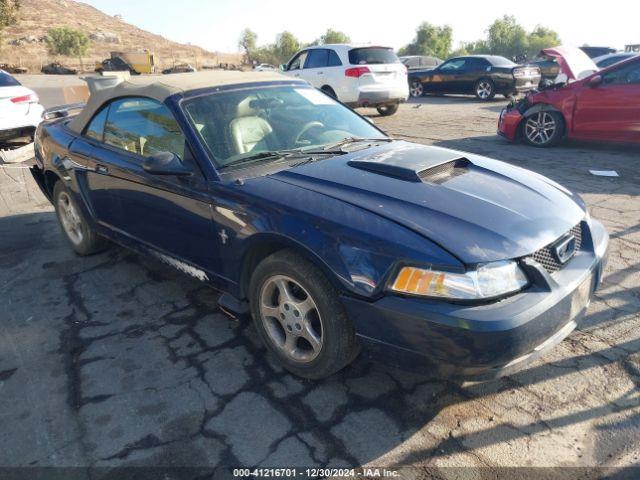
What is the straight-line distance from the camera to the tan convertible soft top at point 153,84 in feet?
10.3

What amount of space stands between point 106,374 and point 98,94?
2.37m

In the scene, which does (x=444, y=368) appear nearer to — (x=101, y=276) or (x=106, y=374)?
(x=106, y=374)

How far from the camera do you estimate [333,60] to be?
11.1 meters

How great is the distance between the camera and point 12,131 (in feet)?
25.8

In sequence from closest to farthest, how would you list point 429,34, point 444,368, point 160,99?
Result: point 444,368 → point 160,99 → point 429,34

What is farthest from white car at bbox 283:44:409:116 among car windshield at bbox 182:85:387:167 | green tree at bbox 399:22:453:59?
green tree at bbox 399:22:453:59

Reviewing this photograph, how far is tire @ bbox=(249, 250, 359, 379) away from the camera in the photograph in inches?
87.5

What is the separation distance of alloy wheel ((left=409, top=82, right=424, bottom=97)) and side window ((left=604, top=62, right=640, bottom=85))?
1027cm

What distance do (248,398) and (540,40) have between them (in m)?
87.6

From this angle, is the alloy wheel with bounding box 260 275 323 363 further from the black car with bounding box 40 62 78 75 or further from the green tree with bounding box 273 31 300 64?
the green tree with bounding box 273 31 300 64

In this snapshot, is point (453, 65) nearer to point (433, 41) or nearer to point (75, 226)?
point (75, 226)

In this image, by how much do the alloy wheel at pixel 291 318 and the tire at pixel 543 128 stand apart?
710 centimetres

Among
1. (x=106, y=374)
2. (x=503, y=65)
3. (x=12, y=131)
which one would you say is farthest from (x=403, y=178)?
(x=503, y=65)

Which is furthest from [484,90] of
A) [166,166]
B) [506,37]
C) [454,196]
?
[506,37]
